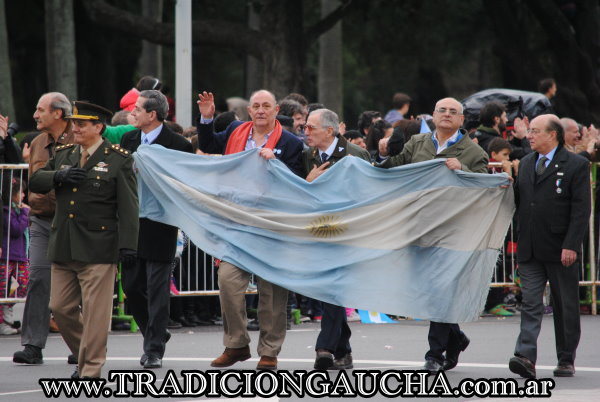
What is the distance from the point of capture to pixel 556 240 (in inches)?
403

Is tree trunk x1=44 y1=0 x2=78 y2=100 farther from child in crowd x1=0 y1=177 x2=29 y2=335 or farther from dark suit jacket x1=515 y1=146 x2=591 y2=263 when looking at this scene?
dark suit jacket x1=515 y1=146 x2=591 y2=263

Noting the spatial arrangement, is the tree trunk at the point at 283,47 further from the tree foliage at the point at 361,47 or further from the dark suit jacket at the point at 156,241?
the dark suit jacket at the point at 156,241

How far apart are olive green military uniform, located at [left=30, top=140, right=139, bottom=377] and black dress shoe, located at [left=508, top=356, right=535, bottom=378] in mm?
3060

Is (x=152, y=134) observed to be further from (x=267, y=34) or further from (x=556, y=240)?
(x=267, y=34)

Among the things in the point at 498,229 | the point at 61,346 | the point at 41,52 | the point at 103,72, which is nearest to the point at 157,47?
the point at 103,72

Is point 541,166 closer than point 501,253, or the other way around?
point 541,166

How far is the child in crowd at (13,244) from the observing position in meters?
13.7

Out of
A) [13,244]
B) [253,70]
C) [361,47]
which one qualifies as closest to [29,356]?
[13,244]

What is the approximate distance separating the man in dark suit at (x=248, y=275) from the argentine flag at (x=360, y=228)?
0.15 metres

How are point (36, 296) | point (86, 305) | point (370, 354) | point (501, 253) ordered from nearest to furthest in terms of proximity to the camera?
point (86, 305)
point (36, 296)
point (370, 354)
point (501, 253)

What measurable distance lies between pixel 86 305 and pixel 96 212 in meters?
0.70

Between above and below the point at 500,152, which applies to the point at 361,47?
above

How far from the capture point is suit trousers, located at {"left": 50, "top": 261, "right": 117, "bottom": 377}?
930 centimetres

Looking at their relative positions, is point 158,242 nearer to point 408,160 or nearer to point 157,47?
point 408,160
